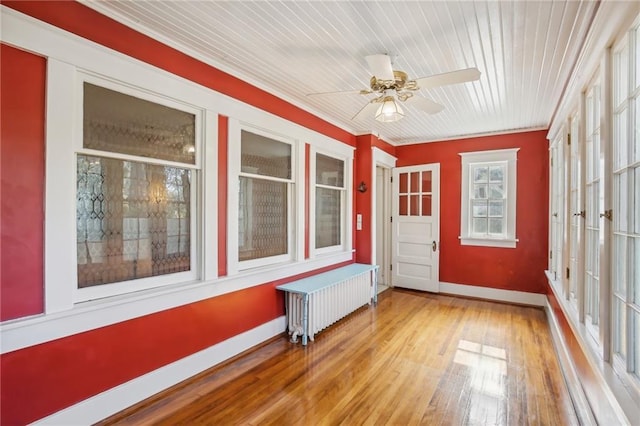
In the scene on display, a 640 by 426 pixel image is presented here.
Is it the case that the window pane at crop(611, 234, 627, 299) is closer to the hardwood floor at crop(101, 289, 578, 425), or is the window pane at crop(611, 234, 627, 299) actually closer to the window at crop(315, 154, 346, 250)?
the hardwood floor at crop(101, 289, 578, 425)

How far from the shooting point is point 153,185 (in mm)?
2354

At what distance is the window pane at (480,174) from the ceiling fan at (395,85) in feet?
9.07

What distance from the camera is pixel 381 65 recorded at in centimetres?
211

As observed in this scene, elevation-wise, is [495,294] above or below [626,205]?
below

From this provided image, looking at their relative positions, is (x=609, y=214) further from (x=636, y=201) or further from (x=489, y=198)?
(x=489, y=198)

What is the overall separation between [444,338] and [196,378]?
255cm

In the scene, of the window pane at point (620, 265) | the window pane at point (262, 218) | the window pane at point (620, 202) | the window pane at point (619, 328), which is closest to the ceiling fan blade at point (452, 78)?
the window pane at point (620, 202)

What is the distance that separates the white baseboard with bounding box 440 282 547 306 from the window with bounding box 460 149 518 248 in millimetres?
717

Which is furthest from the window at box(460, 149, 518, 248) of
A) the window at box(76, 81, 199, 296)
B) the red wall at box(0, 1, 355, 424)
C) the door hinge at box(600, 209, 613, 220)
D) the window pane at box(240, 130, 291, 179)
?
the red wall at box(0, 1, 355, 424)

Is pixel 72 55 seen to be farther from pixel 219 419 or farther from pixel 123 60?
pixel 219 419

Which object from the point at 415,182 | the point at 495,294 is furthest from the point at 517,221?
the point at 415,182

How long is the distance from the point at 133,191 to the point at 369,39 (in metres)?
2.04

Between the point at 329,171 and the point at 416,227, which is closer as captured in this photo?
the point at 329,171

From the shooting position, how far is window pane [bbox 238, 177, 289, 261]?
10.2 ft
